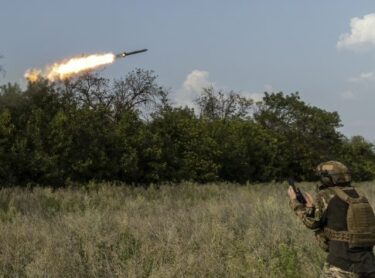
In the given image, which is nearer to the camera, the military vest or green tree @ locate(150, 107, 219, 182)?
the military vest

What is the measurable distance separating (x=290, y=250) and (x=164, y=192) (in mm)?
12290

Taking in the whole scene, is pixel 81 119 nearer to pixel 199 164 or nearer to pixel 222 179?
pixel 199 164

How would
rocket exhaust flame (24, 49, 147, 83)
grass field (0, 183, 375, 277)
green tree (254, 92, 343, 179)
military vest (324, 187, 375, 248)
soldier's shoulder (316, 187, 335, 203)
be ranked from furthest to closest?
green tree (254, 92, 343, 179)
rocket exhaust flame (24, 49, 147, 83)
grass field (0, 183, 375, 277)
soldier's shoulder (316, 187, 335, 203)
military vest (324, 187, 375, 248)

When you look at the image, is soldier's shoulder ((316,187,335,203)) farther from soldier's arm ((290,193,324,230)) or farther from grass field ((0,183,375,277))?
grass field ((0,183,375,277))

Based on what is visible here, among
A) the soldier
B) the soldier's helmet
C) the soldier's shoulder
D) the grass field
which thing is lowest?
the grass field

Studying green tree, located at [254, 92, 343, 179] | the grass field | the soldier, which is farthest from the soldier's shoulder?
green tree, located at [254, 92, 343, 179]

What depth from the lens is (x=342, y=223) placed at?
17.7 ft

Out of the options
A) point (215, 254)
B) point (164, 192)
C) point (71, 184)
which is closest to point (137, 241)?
point (215, 254)

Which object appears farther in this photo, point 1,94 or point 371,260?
point 1,94

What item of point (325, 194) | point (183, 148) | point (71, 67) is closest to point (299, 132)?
point (183, 148)

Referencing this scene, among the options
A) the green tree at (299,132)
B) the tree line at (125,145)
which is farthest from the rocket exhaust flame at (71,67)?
the green tree at (299,132)

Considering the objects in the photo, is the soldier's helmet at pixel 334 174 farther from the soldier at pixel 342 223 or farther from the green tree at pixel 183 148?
the green tree at pixel 183 148

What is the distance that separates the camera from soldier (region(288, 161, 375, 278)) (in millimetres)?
5344

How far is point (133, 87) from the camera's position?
57312 millimetres
